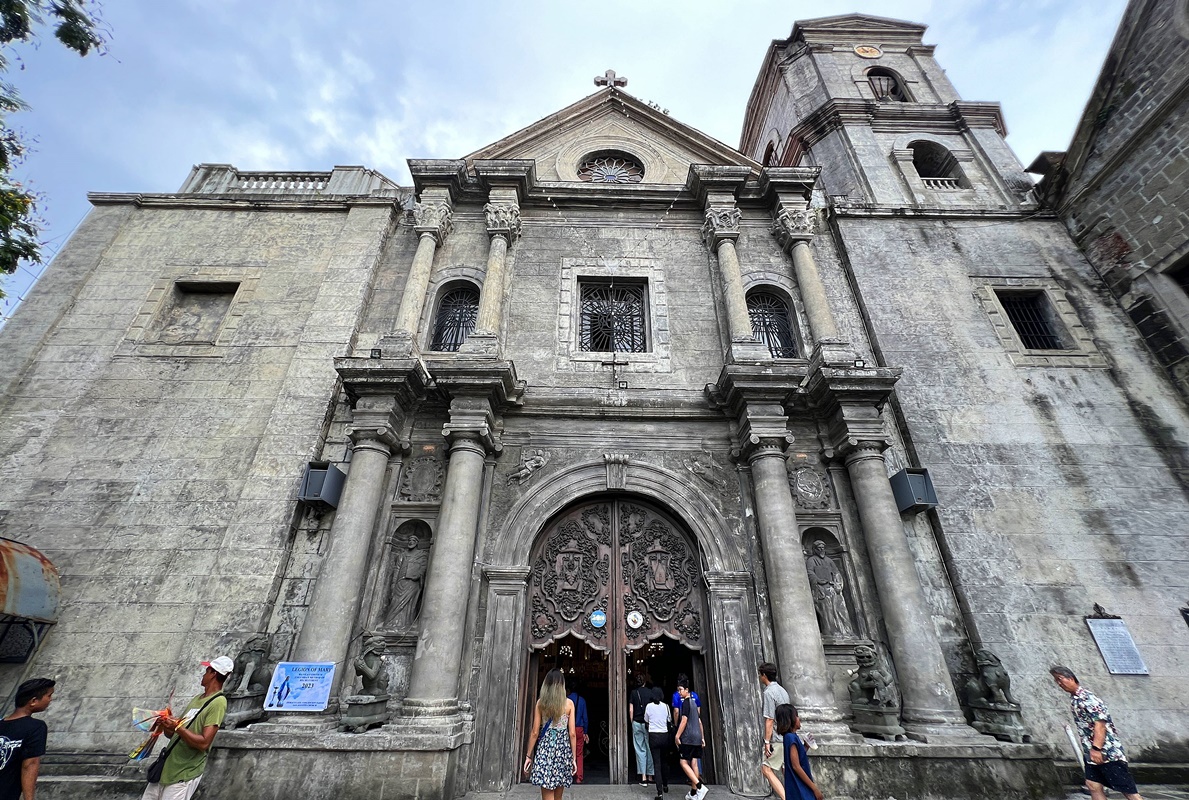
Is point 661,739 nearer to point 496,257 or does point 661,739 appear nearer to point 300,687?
point 300,687

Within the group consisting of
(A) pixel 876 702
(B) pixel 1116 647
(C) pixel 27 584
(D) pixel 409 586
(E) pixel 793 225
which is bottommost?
(A) pixel 876 702

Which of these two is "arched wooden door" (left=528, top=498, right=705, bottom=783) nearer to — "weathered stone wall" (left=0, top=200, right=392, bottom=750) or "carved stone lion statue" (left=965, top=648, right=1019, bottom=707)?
"carved stone lion statue" (left=965, top=648, right=1019, bottom=707)

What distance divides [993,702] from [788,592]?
2771 mm

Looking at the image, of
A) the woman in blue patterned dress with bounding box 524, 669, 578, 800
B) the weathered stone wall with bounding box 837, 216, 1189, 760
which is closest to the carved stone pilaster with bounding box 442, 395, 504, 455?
the woman in blue patterned dress with bounding box 524, 669, 578, 800

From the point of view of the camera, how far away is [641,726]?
23.9 feet

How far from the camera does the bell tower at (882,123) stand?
1275 centimetres

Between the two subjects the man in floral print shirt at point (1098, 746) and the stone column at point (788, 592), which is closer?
the man in floral print shirt at point (1098, 746)

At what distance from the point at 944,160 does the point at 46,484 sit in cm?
2071

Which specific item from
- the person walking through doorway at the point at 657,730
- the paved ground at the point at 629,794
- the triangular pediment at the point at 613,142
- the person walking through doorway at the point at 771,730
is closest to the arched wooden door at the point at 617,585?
the paved ground at the point at 629,794

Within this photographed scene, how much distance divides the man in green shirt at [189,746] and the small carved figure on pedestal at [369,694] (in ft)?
7.56

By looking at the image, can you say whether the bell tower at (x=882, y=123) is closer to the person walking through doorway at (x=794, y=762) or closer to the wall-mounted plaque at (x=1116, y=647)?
the wall-mounted plaque at (x=1116, y=647)

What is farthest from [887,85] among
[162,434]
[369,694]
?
[162,434]

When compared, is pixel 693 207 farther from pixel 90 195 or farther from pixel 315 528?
pixel 90 195

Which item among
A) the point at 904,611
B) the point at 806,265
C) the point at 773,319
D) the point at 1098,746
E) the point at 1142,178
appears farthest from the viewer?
the point at 773,319
